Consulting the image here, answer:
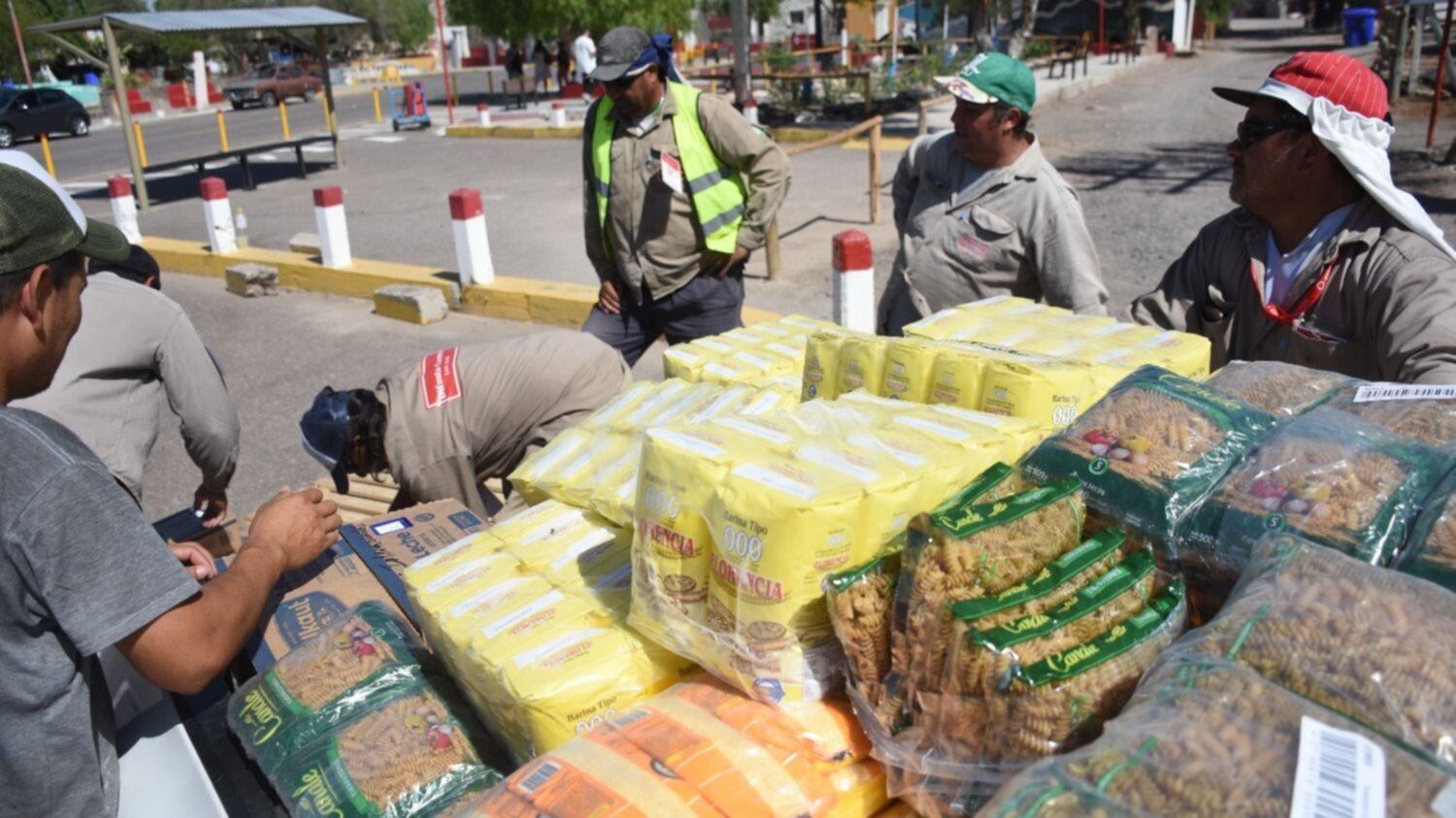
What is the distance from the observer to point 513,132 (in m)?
22.5

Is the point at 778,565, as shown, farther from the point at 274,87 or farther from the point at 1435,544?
the point at 274,87

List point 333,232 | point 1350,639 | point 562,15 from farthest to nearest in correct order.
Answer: point 562,15 → point 333,232 → point 1350,639

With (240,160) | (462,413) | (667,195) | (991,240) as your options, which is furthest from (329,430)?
(240,160)

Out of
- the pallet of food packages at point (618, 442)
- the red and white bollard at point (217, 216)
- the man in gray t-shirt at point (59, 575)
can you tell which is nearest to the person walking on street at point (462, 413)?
the pallet of food packages at point (618, 442)

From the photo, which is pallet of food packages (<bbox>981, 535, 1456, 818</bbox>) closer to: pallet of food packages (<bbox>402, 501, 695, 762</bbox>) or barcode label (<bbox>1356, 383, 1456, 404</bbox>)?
barcode label (<bbox>1356, 383, 1456, 404</bbox>)

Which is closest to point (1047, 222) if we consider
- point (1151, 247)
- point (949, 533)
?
point (949, 533)

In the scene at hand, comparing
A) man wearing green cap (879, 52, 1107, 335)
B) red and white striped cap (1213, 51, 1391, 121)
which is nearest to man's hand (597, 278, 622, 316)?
man wearing green cap (879, 52, 1107, 335)

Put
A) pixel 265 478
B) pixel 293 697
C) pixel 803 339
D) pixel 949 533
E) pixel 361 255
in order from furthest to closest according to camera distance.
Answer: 1. pixel 361 255
2. pixel 265 478
3. pixel 803 339
4. pixel 293 697
5. pixel 949 533

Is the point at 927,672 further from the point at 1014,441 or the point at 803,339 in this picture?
the point at 803,339

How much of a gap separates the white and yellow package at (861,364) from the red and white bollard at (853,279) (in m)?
3.18

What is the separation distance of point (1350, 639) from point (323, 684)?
5.95 feet

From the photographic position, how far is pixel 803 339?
10.7ft

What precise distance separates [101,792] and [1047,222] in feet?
10.1

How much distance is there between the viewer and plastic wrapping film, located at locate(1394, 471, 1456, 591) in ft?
4.29
